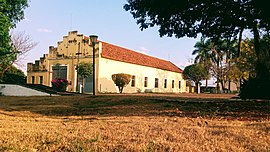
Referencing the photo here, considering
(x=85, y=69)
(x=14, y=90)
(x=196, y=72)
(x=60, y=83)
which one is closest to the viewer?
(x=14, y=90)

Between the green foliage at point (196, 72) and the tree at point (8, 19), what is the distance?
27.9 metres

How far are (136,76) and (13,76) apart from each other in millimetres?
15445

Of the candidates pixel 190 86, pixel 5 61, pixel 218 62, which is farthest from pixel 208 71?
pixel 5 61

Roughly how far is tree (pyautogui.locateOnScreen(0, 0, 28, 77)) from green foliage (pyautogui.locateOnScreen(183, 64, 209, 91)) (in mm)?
27947

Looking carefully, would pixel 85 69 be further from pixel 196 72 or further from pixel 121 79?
pixel 196 72

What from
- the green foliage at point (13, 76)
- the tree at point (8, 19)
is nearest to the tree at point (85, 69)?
the tree at point (8, 19)

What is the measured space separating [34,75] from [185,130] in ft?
119

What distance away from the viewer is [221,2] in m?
10.4

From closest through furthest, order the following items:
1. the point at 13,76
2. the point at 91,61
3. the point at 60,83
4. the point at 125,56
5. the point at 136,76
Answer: the point at 60,83 < the point at 91,61 < the point at 13,76 < the point at 125,56 < the point at 136,76

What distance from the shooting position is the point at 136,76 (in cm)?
3975

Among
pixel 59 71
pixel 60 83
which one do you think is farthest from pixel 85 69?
pixel 59 71

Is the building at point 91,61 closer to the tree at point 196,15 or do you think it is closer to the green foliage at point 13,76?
the green foliage at point 13,76

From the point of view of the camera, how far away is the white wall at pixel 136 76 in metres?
34.6

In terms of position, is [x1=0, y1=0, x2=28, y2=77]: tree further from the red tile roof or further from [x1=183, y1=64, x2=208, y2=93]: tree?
[x1=183, y1=64, x2=208, y2=93]: tree
